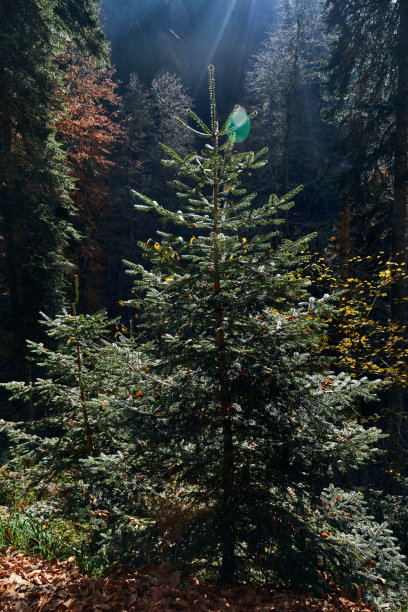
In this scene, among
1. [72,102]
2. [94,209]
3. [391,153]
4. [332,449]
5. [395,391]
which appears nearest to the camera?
[332,449]

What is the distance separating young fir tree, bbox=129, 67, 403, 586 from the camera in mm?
3516

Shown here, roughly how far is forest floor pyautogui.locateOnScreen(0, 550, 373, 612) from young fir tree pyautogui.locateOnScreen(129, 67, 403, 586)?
0.23 metres

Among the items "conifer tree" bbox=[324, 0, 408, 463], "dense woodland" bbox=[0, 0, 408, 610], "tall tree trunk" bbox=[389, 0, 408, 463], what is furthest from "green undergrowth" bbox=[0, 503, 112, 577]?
"tall tree trunk" bbox=[389, 0, 408, 463]

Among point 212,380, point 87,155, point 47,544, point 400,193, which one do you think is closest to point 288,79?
point 87,155

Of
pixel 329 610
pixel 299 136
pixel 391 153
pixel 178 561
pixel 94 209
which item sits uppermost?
pixel 299 136

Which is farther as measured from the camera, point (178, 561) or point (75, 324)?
point (75, 324)

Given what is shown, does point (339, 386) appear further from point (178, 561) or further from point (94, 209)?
point (94, 209)

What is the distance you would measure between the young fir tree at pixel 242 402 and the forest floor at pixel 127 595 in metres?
0.23

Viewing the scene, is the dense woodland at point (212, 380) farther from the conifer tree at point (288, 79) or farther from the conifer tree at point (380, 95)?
the conifer tree at point (288, 79)

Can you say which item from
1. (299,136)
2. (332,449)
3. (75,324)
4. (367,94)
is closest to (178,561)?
(332,449)

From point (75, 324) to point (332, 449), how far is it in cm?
346

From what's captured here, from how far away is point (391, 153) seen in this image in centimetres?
903

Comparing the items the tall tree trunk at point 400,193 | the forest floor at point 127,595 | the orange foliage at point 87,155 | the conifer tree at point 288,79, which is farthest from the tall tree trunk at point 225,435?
the conifer tree at point 288,79

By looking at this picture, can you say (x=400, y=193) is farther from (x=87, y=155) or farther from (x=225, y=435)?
(x=87, y=155)
